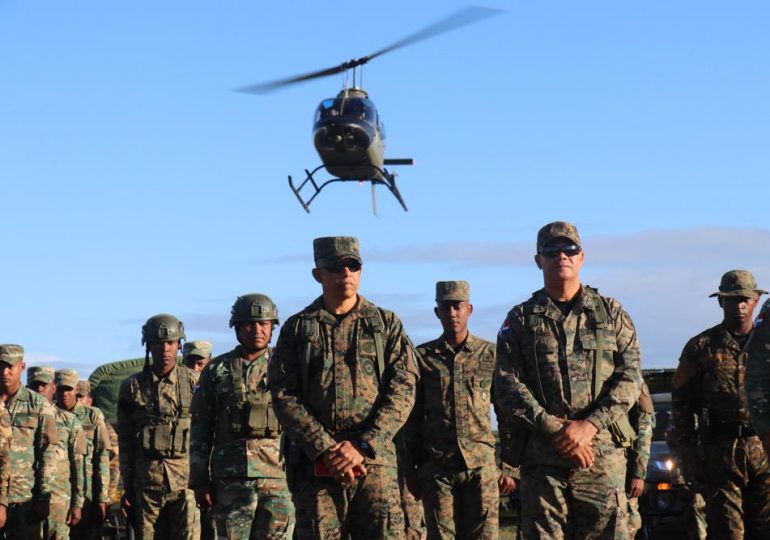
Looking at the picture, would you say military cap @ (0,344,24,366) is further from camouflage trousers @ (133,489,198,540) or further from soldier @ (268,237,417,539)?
soldier @ (268,237,417,539)

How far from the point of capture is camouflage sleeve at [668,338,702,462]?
450 inches

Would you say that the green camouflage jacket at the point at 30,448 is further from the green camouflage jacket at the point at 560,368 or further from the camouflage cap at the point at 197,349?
the green camouflage jacket at the point at 560,368

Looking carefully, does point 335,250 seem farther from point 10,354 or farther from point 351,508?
point 10,354

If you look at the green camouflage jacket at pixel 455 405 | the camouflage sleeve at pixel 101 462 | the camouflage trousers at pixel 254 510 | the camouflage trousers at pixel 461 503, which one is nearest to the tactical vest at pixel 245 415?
the camouflage trousers at pixel 254 510

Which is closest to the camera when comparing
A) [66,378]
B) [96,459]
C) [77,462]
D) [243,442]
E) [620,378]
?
[620,378]

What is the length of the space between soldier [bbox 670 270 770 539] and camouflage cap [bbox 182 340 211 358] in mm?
6617

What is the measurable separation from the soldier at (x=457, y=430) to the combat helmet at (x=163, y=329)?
275 cm

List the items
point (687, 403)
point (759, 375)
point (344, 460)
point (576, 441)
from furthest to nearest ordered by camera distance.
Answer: point (687, 403), point (344, 460), point (576, 441), point (759, 375)

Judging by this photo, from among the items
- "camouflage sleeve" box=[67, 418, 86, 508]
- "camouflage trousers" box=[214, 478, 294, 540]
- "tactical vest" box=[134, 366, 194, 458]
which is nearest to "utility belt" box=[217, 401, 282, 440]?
"camouflage trousers" box=[214, 478, 294, 540]

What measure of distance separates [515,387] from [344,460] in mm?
1173

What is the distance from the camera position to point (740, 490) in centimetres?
1112

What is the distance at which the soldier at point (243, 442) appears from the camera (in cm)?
1101

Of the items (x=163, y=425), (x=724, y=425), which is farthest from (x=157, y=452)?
(x=724, y=425)

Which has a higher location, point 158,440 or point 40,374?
point 40,374
